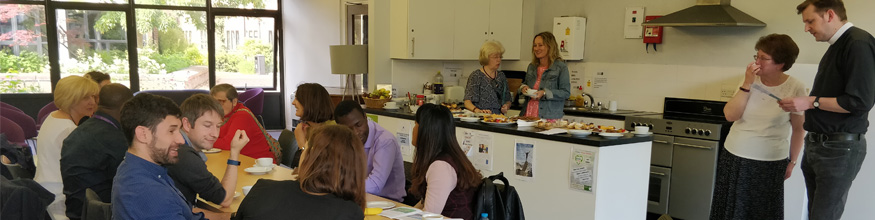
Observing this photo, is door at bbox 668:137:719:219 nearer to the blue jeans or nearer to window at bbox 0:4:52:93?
the blue jeans

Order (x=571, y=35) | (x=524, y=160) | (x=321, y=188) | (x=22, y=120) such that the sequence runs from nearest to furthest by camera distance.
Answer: (x=321, y=188), (x=524, y=160), (x=22, y=120), (x=571, y=35)

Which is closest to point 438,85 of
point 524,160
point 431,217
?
point 524,160

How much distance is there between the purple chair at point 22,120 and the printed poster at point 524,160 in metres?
4.84

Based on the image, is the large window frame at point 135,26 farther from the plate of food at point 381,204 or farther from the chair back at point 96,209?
the plate of food at point 381,204

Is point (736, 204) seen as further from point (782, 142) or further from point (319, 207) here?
point (319, 207)

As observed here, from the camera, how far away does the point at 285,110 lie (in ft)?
38.3

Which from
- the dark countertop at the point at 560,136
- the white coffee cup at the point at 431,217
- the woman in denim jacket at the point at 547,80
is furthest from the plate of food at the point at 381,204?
the woman in denim jacket at the point at 547,80

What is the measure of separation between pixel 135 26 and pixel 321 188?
9.37 metres

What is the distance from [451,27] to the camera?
694 cm

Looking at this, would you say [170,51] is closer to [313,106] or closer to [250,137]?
[250,137]

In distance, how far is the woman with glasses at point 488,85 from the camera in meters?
5.86

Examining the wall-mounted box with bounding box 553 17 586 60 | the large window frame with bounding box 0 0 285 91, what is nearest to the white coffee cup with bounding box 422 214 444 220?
the wall-mounted box with bounding box 553 17 586 60

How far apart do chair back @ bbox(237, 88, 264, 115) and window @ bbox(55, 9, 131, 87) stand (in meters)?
1.81

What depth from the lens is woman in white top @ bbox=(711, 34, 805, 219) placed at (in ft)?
12.9
